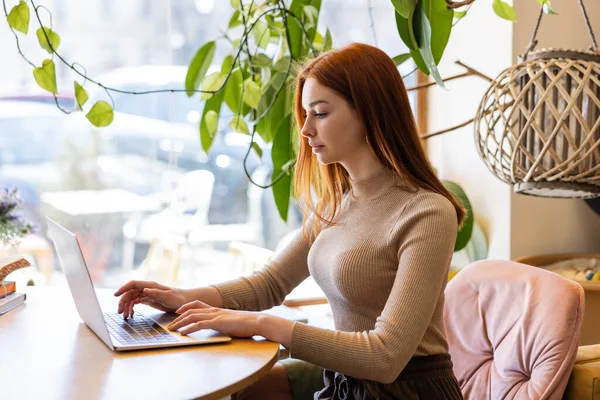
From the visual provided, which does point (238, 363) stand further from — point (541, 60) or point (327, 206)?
point (541, 60)

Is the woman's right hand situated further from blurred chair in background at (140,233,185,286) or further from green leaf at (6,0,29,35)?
blurred chair in background at (140,233,185,286)

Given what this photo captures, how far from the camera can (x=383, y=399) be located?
1504 millimetres

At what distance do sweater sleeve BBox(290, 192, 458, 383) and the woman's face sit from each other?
0.26 meters

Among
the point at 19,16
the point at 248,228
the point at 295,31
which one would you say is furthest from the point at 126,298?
the point at 248,228

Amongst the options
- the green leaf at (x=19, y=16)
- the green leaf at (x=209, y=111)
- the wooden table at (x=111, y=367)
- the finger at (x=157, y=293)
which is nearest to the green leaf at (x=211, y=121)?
the green leaf at (x=209, y=111)

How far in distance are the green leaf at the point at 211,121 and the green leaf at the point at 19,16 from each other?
650 millimetres

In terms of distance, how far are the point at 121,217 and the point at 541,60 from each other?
66.0 inches

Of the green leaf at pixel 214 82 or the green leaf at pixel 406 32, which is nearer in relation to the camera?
the green leaf at pixel 406 32

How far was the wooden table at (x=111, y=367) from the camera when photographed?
1.15m

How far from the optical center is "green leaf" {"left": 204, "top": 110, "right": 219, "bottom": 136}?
2.38 meters

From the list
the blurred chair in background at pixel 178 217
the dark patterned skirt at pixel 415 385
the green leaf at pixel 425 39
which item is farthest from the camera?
the blurred chair in background at pixel 178 217

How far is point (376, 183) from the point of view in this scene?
65.4 inches

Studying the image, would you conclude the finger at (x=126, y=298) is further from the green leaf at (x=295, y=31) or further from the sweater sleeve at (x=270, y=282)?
the green leaf at (x=295, y=31)

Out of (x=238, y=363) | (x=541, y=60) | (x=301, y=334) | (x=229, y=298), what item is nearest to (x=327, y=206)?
(x=229, y=298)
